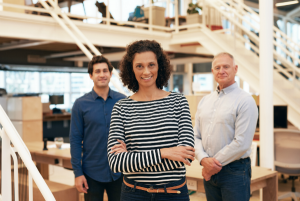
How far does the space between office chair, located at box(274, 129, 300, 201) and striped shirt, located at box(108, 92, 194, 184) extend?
2.82 m

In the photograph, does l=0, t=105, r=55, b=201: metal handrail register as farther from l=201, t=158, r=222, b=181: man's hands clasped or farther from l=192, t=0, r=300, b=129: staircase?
l=192, t=0, r=300, b=129: staircase

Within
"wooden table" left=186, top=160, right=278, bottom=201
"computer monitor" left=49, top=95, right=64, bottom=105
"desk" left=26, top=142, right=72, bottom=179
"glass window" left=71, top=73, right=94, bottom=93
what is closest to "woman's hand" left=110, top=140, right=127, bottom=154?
"wooden table" left=186, top=160, right=278, bottom=201

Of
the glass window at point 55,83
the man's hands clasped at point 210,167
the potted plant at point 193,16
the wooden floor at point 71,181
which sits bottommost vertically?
the wooden floor at point 71,181

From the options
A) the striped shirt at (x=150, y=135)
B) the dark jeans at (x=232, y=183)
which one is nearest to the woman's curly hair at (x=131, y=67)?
the striped shirt at (x=150, y=135)

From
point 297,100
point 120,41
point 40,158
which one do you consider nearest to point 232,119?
point 40,158

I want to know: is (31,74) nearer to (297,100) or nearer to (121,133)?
(297,100)

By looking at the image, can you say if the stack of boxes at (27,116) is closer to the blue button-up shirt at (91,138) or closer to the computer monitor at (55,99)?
the computer monitor at (55,99)

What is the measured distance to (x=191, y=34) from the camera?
666 cm

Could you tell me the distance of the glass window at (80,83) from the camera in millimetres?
10875

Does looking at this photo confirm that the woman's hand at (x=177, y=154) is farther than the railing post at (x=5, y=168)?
No

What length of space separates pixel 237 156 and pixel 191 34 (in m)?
4.88

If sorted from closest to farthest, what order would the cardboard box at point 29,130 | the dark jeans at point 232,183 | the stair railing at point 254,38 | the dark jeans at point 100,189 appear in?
the dark jeans at point 232,183 < the dark jeans at point 100,189 < the stair railing at point 254,38 < the cardboard box at point 29,130

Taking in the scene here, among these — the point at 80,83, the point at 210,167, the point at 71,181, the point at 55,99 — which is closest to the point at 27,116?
the point at 71,181

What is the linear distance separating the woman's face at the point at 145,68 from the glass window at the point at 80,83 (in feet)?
31.9
